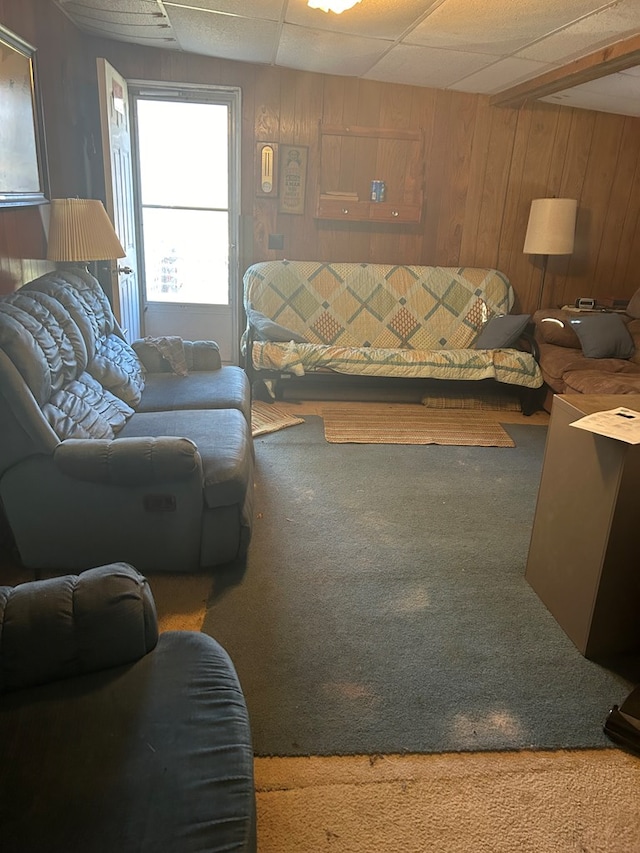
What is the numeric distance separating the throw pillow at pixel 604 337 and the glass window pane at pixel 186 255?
2.87 m

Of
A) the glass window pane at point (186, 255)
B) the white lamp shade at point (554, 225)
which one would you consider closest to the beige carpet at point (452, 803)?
the white lamp shade at point (554, 225)

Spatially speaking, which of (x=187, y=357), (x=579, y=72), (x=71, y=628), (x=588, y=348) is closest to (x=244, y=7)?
(x=187, y=357)

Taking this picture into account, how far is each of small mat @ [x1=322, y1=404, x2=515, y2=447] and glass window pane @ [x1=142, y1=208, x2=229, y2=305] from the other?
5.93 feet

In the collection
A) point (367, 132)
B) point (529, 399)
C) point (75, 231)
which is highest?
point (367, 132)

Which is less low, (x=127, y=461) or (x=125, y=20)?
(x=125, y=20)

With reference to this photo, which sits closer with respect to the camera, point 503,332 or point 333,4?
point 333,4

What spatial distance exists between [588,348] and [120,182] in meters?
3.32

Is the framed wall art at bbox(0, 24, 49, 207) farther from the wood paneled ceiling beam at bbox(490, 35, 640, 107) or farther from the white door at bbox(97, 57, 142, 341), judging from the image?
the wood paneled ceiling beam at bbox(490, 35, 640, 107)

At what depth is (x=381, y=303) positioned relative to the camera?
480cm

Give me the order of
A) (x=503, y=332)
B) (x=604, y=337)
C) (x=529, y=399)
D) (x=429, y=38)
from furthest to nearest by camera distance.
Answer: (x=503, y=332) → (x=529, y=399) → (x=604, y=337) → (x=429, y=38)

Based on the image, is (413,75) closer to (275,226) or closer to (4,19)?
(275,226)

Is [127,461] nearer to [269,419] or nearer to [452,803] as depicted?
[452,803]

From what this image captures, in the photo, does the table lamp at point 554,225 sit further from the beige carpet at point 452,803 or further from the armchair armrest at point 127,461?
the beige carpet at point 452,803

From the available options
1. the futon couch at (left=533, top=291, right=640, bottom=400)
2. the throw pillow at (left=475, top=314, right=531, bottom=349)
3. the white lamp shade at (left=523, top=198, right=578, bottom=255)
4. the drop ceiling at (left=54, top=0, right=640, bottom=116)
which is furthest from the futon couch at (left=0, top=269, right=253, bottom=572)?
the white lamp shade at (left=523, top=198, right=578, bottom=255)
